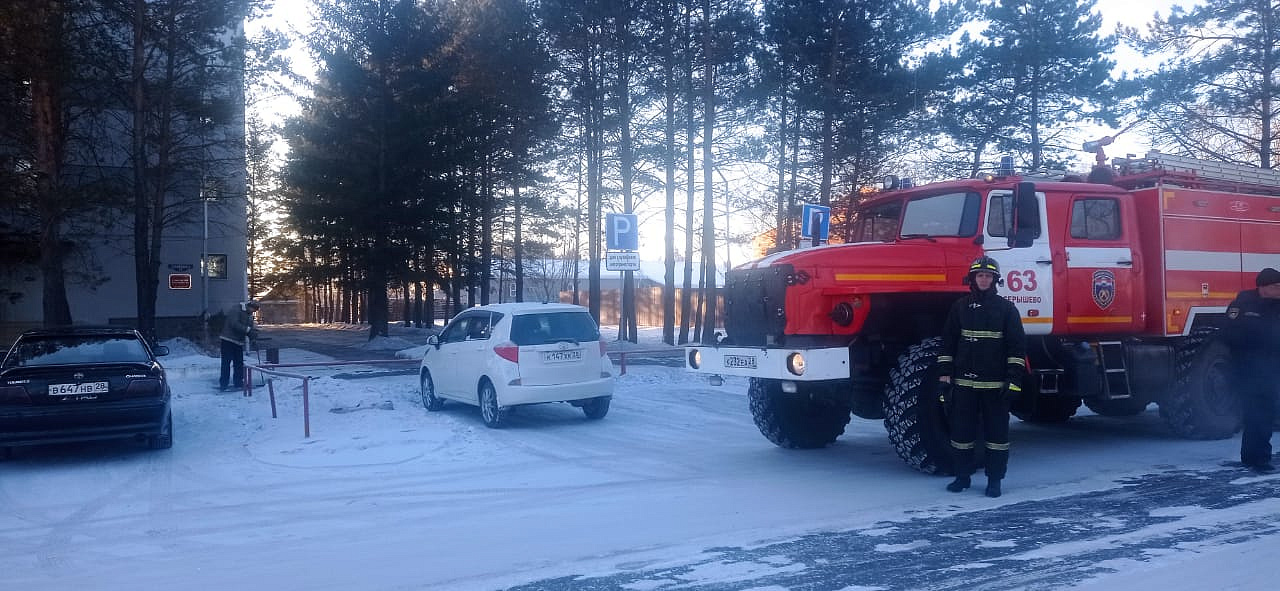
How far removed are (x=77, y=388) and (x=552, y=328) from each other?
539cm

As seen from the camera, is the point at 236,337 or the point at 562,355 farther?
the point at 236,337

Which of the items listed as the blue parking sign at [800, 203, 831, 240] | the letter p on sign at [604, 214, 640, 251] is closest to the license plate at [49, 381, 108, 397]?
the letter p on sign at [604, 214, 640, 251]

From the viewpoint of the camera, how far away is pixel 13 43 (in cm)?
1855

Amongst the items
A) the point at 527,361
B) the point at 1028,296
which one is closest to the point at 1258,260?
the point at 1028,296

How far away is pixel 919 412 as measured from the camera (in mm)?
8609

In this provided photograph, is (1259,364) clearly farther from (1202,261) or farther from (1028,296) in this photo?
(1202,261)

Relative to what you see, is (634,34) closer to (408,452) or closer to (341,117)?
(341,117)

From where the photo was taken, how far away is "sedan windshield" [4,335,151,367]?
414 inches

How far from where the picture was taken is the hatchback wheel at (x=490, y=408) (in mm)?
12156

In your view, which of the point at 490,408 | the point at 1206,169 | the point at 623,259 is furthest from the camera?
the point at 623,259

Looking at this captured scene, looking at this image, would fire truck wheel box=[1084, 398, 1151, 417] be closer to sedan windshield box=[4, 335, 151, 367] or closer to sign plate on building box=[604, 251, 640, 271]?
sign plate on building box=[604, 251, 640, 271]

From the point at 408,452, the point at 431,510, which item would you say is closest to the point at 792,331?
the point at 431,510

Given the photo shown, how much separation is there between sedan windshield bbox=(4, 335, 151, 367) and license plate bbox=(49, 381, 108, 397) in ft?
1.75

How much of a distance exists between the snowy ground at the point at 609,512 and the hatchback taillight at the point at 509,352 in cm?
93
